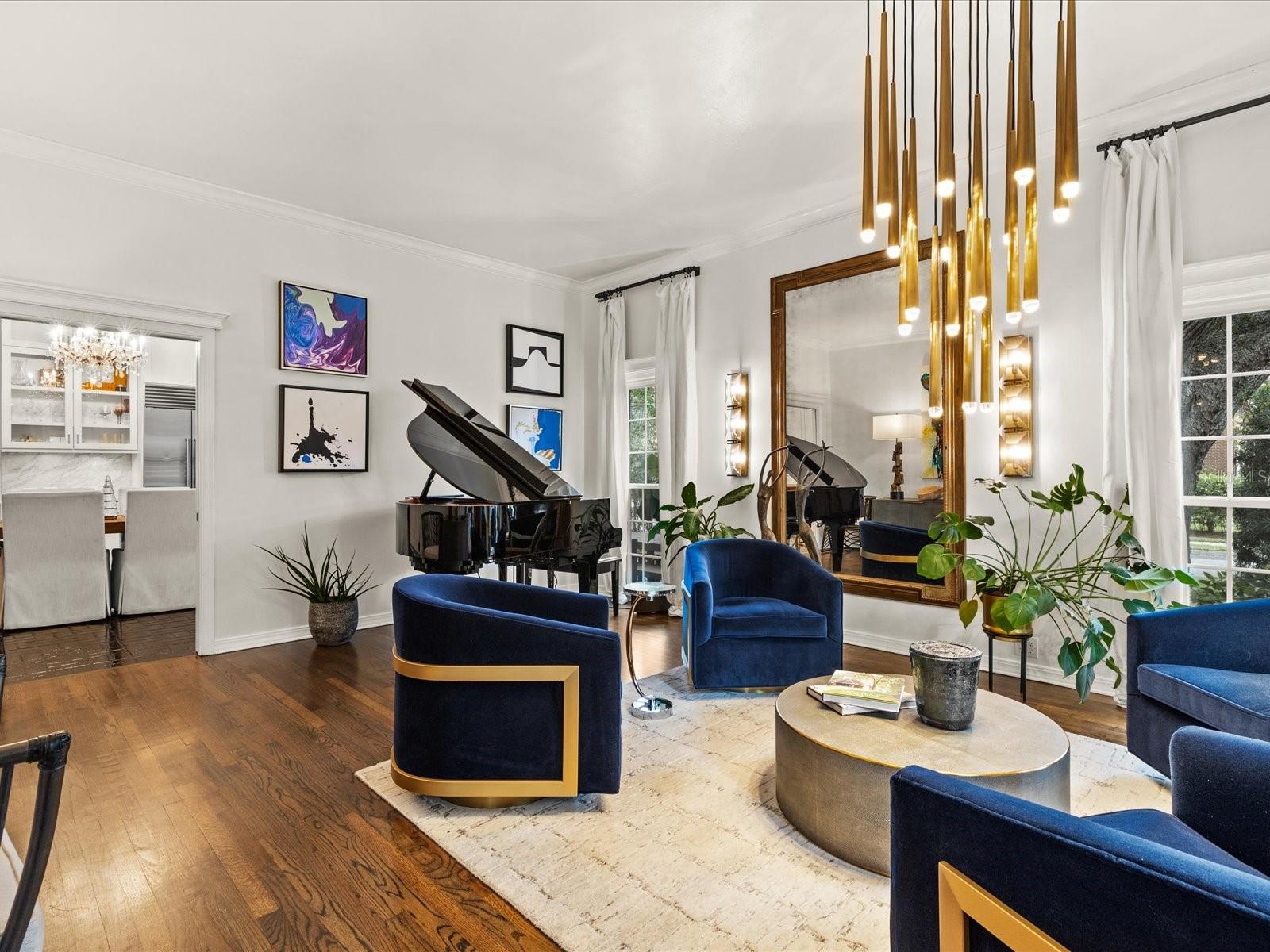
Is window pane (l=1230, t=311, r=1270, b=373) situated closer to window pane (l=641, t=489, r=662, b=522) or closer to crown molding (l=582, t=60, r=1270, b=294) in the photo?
crown molding (l=582, t=60, r=1270, b=294)

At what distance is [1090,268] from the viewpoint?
367 centimetres

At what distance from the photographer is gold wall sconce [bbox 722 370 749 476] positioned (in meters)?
5.23

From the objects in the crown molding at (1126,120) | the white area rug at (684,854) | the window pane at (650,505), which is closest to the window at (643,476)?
the window pane at (650,505)

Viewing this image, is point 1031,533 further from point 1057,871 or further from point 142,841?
point 142,841

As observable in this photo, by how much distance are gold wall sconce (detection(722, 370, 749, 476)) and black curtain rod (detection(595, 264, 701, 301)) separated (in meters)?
0.97

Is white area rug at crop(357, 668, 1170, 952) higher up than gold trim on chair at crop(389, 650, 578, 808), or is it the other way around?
gold trim on chair at crop(389, 650, 578, 808)

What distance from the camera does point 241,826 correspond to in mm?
2270

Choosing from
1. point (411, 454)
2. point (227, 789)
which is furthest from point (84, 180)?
point (227, 789)

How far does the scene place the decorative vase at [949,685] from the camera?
6.89 ft

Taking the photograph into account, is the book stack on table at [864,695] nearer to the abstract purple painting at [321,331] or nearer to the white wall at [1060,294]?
the white wall at [1060,294]

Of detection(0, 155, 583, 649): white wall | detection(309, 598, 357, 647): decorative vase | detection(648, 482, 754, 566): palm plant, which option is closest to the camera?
detection(0, 155, 583, 649): white wall

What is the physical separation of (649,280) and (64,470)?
6.04m

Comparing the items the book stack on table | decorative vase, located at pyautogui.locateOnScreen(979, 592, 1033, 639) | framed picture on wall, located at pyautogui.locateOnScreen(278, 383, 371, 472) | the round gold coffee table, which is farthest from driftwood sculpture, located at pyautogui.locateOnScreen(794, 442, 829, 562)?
framed picture on wall, located at pyautogui.locateOnScreen(278, 383, 371, 472)

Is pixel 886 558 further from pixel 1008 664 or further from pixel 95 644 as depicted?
pixel 95 644
